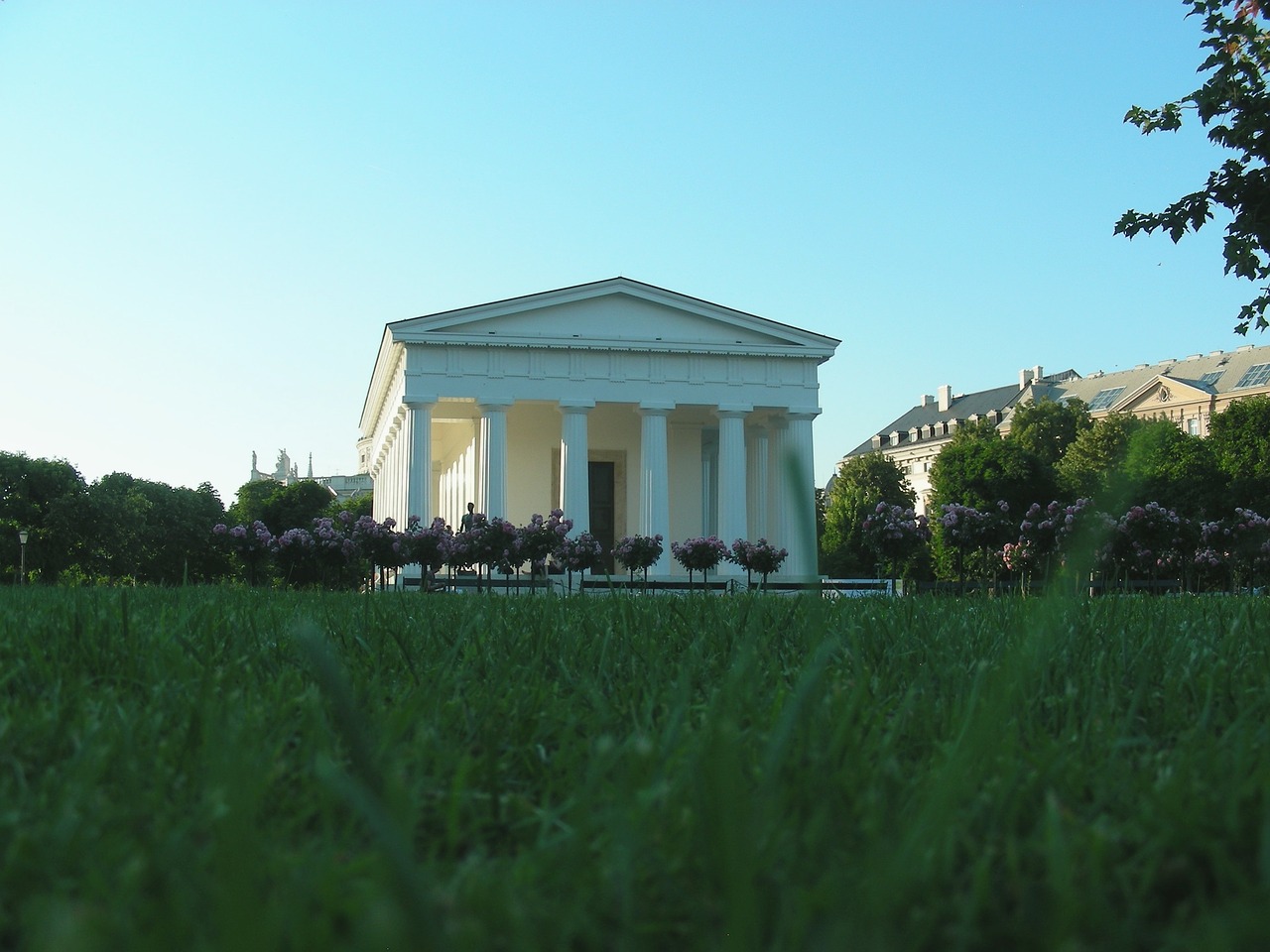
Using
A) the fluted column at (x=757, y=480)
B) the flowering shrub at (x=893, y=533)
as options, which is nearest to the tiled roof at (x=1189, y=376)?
the fluted column at (x=757, y=480)

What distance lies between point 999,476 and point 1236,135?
208 feet

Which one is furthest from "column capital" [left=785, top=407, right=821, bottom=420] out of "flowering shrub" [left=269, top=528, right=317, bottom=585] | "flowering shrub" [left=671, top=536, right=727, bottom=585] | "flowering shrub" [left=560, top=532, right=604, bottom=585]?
"flowering shrub" [left=269, top=528, right=317, bottom=585]

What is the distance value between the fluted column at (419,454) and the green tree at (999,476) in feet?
115

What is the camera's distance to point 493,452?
153 ft

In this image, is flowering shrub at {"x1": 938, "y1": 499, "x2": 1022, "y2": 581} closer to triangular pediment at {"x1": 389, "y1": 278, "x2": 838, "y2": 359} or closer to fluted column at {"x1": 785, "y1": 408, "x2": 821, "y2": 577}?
fluted column at {"x1": 785, "y1": 408, "x2": 821, "y2": 577}

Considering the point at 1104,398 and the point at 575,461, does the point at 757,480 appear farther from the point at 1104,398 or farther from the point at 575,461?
the point at 1104,398

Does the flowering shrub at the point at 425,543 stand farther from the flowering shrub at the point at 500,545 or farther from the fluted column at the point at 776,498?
the fluted column at the point at 776,498

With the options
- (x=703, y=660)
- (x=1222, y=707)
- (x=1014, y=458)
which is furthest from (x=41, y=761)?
(x=1014, y=458)

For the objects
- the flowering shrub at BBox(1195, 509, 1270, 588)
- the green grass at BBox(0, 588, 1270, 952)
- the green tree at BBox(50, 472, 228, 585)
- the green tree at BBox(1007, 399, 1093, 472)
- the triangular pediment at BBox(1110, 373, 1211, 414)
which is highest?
the triangular pediment at BBox(1110, 373, 1211, 414)

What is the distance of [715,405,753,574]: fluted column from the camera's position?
1921 inches

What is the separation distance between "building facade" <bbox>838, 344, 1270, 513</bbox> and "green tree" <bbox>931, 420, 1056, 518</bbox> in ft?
21.8

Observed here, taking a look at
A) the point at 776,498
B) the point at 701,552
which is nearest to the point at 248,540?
the point at 701,552

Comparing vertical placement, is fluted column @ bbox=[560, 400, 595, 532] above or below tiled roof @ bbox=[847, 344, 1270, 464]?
below

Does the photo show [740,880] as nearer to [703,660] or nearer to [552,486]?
[703,660]
